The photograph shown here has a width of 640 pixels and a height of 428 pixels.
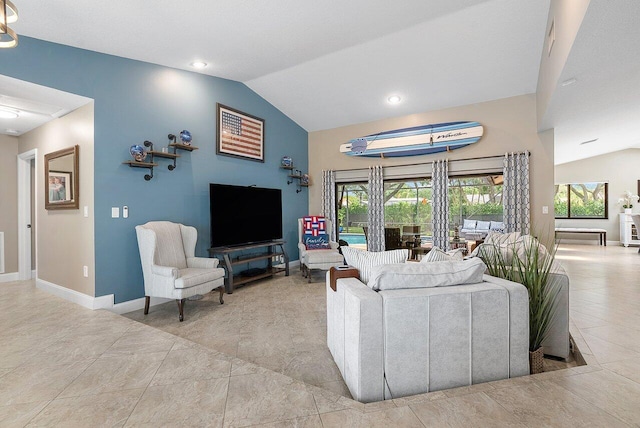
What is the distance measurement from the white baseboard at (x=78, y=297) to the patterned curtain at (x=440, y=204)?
5.03m

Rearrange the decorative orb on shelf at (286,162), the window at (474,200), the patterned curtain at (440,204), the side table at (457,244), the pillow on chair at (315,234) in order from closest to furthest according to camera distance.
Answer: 1. the side table at (457,244)
2. the patterned curtain at (440,204)
3. the pillow on chair at (315,234)
4. the window at (474,200)
5. the decorative orb on shelf at (286,162)

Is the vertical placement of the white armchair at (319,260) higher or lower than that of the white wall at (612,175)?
lower

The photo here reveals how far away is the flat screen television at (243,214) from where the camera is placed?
14.6 ft

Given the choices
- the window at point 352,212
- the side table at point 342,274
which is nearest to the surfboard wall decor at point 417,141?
the window at point 352,212

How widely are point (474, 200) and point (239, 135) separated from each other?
182 inches

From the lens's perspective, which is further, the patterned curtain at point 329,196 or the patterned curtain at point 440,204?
the patterned curtain at point 329,196

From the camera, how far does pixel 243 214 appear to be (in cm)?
487

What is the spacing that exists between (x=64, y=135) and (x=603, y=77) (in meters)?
6.21

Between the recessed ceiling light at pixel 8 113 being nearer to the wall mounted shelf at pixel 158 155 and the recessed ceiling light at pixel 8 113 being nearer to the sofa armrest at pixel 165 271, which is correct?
the wall mounted shelf at pixel 158 155

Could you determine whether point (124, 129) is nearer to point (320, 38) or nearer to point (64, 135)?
point (64, 135)

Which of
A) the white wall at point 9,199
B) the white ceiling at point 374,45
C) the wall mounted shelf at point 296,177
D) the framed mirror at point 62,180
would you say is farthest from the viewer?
the wall mounted shelf at point 296,177

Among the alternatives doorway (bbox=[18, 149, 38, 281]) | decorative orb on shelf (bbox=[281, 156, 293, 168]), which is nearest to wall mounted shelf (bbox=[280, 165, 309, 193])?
decorative orb on shelf (bbox=[281, 156, 293, 168])

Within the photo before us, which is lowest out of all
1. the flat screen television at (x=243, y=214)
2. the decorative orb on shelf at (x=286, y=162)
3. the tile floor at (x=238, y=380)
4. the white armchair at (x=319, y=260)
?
the tile floor at (x=238, y=380)

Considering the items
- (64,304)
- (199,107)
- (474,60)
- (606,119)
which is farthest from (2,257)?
(606,119)
